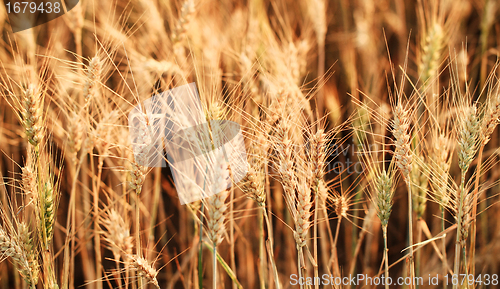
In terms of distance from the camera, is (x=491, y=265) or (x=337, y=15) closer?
(x=491, y=265)

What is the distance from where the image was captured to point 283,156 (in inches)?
26.8

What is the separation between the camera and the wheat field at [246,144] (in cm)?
74

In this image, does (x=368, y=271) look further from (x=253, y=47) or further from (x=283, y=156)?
(x=253, y=47)

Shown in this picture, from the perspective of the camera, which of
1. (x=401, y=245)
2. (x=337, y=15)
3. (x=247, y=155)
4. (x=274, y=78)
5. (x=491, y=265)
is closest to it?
(x=247, y=155)

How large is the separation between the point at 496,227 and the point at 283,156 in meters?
1.10

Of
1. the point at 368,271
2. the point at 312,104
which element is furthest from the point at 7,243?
the point at 368,271

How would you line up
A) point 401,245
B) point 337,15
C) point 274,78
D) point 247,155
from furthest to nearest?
point 337,15 → point 401,245 → point 274,78 → point 247,155
